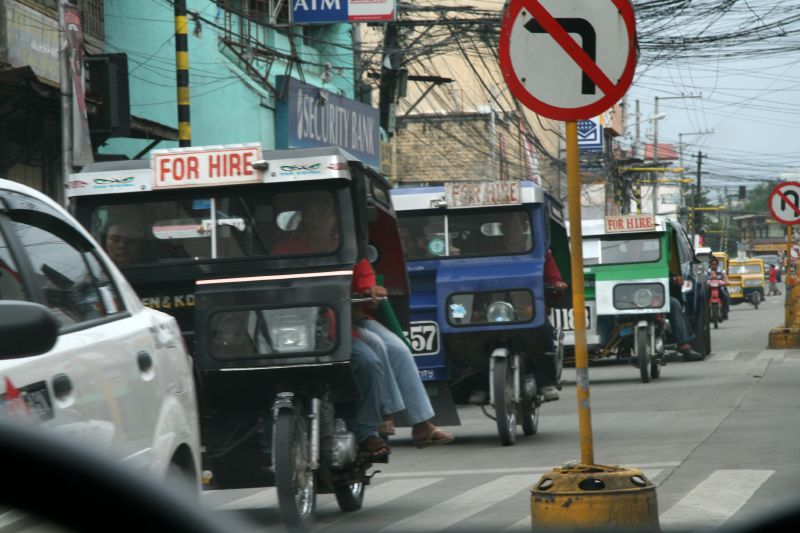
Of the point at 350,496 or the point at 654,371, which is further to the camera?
the point at 654,371

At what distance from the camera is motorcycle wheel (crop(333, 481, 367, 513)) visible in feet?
28.4

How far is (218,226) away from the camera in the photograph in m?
8.91

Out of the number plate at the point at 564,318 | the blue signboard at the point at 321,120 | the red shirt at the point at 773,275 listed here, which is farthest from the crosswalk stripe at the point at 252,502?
the red shirt at the point at 773,275

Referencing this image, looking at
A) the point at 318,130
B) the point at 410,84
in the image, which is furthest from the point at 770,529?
the point at 410,84

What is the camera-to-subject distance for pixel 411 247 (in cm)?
1393

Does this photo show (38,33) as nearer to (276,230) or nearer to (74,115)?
(74,115)

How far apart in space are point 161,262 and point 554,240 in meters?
6.39

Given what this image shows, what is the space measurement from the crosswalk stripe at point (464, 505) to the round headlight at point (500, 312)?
296 centimetres

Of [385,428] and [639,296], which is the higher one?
[639,296]

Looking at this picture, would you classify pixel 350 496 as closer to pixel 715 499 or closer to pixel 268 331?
pixel 268 331

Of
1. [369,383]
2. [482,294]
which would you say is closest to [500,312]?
[482,294]

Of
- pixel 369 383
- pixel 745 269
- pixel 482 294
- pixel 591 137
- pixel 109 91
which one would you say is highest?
pixel 591 137

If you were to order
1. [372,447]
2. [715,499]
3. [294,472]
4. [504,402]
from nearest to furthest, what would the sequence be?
[294,472]
[715,499]
[372,447]
[504,402]

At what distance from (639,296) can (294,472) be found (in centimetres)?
1474
